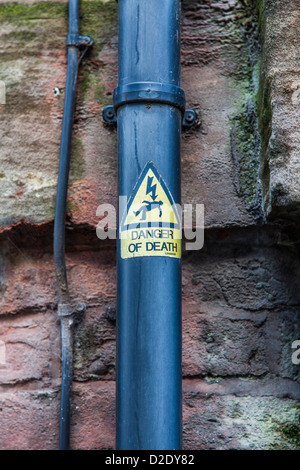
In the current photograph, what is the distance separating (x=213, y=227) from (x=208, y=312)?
0.19 meters

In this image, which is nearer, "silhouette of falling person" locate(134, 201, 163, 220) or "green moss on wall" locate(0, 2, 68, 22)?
"silhouette of falling person" locate(134, 201, 163, 220)

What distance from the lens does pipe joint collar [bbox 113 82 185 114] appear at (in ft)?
3.43

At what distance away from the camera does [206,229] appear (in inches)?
47.3

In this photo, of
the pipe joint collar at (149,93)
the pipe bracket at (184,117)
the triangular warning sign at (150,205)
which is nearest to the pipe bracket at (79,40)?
the pipe bracket at (184,117)

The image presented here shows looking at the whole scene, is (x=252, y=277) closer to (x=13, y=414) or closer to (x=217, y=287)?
(x=217, y=287)

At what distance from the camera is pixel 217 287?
120cm

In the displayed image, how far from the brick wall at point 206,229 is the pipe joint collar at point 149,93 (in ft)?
0.62

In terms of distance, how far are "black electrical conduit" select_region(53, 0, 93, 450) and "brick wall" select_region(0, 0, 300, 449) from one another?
29 mm

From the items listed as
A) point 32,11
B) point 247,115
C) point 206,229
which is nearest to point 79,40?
point 32,11

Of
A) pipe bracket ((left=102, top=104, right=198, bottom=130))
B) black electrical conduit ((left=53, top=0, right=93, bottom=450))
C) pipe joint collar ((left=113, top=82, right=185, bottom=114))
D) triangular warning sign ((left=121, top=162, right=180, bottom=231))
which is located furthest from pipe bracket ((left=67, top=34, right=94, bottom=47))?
triangular warning sign ((left=121, top=162, right=180, bottom=231))

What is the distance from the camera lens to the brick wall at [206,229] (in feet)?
3.74

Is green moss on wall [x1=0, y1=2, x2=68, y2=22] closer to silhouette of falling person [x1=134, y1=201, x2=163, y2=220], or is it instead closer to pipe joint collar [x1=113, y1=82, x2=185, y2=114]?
pipe joint collar [x1=113, y1=82, x2=185, y2=114]
